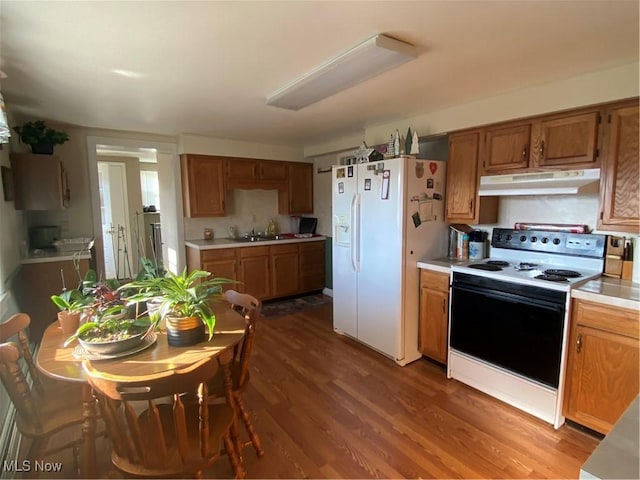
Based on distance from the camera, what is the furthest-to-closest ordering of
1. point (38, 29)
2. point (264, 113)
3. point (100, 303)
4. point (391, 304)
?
point (264, 113)
point (391, 304)
point (100, 303)
point (38, 29)

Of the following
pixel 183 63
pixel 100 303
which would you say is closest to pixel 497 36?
pixel 183 63

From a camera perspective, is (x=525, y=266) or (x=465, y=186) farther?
(x=465, y=186)

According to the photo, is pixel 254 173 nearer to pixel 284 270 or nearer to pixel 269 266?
pixel 269 266

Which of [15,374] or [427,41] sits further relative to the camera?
[427,41]

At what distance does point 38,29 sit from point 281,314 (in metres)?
3.37

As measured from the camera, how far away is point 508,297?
2.29 meters

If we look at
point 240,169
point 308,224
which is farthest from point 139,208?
point 308,224

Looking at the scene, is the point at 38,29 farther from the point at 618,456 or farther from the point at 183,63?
the point at 618,456

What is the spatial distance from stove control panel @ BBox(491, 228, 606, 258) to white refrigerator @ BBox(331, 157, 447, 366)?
0.49 metres

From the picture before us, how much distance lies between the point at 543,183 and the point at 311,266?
3.20m

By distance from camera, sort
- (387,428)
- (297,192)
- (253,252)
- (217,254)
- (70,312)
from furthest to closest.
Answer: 1. (297,192)
2. (253,252)
3. (217,254)
4. (387,428)
5. (70,312)

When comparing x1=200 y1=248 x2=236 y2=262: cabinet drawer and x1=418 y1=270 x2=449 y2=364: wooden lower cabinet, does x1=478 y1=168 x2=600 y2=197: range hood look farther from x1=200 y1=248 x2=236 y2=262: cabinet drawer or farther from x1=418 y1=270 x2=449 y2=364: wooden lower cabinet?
x1=200 y1=248 x2=236 y2=262: cabinet drawer

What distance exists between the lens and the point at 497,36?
1655mm

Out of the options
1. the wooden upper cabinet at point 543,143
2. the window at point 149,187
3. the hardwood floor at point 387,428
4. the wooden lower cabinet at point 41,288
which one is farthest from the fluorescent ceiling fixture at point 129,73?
the window at point 149,187
